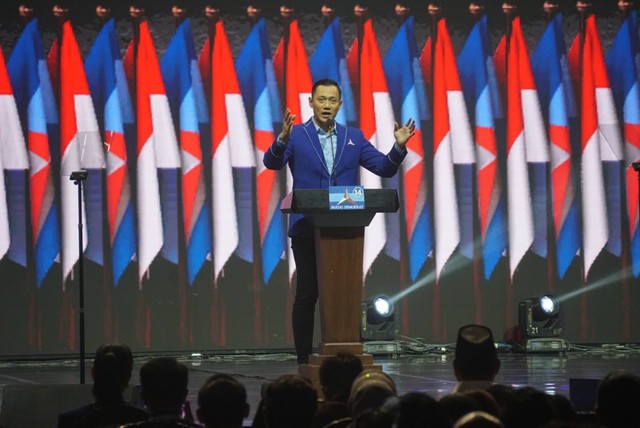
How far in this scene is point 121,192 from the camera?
8.45 meters

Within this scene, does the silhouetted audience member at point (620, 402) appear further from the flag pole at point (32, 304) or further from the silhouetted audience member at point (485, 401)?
the flag pole at point (32, 304)

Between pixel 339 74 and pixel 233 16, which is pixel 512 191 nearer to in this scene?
pixel 339 74

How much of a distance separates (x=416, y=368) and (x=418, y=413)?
182 inches

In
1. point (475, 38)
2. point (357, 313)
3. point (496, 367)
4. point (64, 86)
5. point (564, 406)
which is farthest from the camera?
point (475, 38)

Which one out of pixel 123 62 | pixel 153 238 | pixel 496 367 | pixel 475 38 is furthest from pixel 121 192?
pixel 496 367

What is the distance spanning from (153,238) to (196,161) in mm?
689

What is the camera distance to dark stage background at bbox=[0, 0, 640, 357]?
8.38 m

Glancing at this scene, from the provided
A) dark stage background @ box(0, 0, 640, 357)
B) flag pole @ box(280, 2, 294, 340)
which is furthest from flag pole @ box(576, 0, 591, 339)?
flag pole @ box(280, 2, 294, 340)

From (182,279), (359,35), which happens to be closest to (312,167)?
(182,279)

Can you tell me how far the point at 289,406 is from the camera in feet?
9.18

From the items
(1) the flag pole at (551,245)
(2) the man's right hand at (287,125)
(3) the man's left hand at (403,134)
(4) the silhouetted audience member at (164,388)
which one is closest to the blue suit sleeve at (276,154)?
(2) the man's right hand at (287,125)

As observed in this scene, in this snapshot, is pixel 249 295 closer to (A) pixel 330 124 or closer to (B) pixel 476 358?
(A) pixel 330 124

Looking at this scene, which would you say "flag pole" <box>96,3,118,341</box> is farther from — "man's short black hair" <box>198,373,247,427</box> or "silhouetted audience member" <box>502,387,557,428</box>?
"silhouetted audience member" <box>502,387,557,428</box>

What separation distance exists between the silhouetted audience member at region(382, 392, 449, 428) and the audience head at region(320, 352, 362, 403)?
77 centimetres
